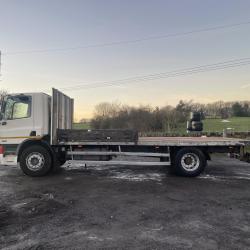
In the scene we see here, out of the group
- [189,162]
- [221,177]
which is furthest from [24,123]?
[221,177]

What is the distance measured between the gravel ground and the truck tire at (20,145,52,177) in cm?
30

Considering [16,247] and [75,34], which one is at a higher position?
[75,34]

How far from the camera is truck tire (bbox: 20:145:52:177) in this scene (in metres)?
8.84

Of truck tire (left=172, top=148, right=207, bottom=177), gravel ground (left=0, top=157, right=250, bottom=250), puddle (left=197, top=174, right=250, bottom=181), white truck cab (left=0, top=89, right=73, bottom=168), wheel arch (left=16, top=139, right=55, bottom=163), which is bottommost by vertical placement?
gravel ground (left=0, top=157, right=250, bottom=250)

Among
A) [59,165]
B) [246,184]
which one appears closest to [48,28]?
[59,165]

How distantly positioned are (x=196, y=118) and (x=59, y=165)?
8614mm

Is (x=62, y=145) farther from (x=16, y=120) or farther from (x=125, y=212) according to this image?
(x=125, y=212)

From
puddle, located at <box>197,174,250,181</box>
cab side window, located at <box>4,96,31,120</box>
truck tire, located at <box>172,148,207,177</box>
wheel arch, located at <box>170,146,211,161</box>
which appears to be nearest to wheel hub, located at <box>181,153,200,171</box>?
truck tire, located at <box>172,148,207,177</box>

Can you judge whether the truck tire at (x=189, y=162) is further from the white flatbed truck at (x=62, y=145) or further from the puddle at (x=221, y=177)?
the puddle at (x=221, y=177)

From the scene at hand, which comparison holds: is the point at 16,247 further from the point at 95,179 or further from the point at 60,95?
the point at 60,95

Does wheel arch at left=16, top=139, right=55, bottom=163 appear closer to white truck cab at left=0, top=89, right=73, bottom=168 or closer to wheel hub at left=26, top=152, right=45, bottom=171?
white truck cab at left=0, top=89, right=73, bottom=168

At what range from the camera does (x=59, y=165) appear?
1017cm

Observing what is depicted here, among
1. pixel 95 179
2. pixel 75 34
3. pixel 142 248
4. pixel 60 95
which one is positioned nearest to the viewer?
pixel 142 248

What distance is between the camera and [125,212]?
210 inches
